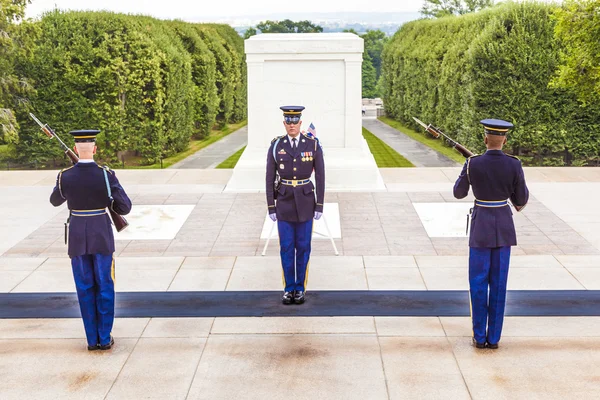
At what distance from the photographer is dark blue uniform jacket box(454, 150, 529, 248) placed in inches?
202

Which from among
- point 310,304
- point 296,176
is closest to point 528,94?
point 296,176

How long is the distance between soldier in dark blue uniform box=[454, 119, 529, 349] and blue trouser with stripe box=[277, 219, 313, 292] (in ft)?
4.83

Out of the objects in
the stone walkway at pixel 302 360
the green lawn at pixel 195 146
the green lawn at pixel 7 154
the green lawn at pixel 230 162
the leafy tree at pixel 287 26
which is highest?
the leafy tree at pixel 287 26

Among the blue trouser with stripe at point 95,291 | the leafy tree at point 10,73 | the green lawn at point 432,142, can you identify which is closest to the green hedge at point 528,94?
the green lawn at point 432,142

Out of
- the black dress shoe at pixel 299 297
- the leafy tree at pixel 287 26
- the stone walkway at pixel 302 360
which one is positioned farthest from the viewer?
the leafy tree at pixel 287 26

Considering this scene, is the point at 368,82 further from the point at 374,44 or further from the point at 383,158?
the point at 383,158

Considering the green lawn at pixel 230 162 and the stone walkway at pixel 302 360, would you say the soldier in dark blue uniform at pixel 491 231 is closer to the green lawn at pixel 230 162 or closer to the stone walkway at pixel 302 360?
the stone walkway at pixel 302 360

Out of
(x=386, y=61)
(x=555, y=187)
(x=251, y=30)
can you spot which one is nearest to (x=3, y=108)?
(x=555, y=187)

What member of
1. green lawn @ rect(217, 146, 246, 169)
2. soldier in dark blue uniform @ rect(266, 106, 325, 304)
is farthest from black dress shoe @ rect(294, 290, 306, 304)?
green lawn @ rect(217, 146, 246, 169)

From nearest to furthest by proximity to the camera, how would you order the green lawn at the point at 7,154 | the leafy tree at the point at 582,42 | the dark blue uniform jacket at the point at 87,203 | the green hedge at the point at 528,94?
the dark blue uniform jacket at the point at 87,203 → the leafy tree at the point at 582,42 → the green hedge at the point at 528,94 → the green lawn at the point at 7,154

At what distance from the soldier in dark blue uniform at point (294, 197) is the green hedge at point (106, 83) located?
12366mm

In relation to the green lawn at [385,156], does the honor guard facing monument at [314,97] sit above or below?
above

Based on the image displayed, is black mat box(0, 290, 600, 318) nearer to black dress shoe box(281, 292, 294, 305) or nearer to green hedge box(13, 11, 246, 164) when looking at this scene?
black dress shoe box(281, 292, 294, 305)

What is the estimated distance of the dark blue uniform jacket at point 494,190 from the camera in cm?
514
